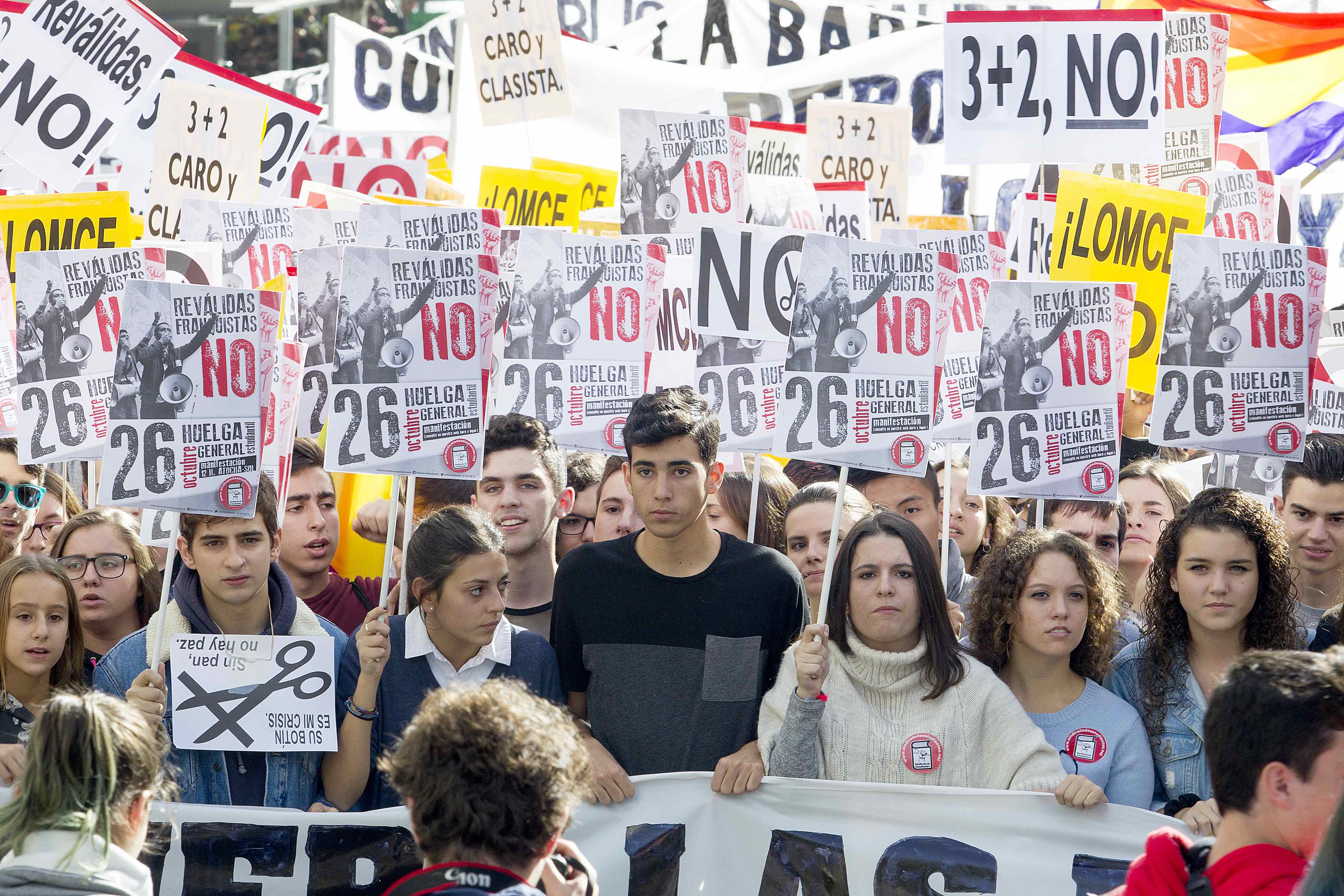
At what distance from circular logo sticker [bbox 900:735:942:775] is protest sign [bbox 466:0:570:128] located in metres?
5.63

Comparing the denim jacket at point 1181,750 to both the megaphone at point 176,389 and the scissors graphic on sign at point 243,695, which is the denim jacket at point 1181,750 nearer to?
the scissors graphic on sign at point 243,695

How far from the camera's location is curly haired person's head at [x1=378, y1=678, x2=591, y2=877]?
2.48 meters

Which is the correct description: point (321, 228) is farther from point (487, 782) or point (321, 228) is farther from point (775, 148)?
point (487, 782)

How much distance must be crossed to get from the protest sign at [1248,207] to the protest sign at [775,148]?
8.61ft

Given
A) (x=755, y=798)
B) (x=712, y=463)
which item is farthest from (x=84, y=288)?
(x=755, y=798)

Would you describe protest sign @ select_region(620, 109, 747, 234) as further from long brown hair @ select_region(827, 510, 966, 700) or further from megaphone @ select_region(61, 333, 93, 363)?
long brown hair @ select_region(827, 510, 966, 700)

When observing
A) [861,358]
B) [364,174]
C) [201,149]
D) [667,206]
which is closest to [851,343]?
[861,358]

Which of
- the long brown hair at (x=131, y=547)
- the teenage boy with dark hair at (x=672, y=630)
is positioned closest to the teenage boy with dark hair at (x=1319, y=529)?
the teenage boy with dark hair at (x=672, y=630)

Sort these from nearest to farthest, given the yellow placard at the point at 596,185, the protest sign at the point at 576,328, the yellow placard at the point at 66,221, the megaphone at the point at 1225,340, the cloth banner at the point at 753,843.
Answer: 1. the cloth banner at the point at 753,843
2. the megaphone at the point at 1225,340
3. the protest sign at the point at 576,328
4. the yellow placard at the point at 66,221
5. the yellow placard at the point at 596,185

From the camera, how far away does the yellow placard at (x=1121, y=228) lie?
6.30 meters

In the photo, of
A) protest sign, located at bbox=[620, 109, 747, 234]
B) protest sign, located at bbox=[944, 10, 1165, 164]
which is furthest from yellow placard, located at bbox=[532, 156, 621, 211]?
protest sign, located at bbox=[944, 10, 1165, 164]

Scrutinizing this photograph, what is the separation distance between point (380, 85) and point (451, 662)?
9.92 m

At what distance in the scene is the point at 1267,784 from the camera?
257 cm

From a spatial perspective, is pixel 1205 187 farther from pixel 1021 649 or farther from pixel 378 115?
pixel 378 115
